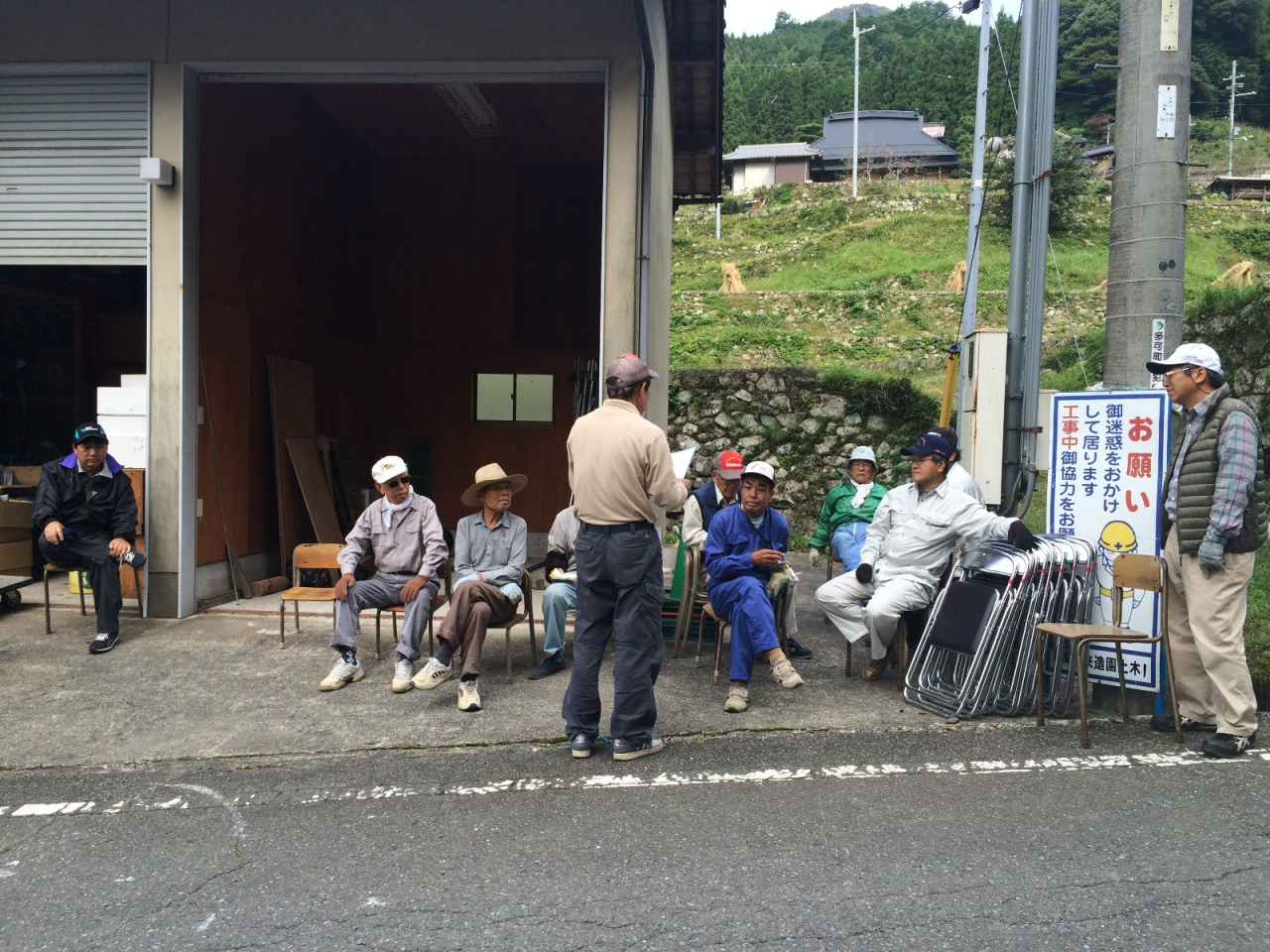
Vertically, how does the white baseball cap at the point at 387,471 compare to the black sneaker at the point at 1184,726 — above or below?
above

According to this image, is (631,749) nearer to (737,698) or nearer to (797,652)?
(737,698)

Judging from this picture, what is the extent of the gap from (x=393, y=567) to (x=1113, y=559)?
4.09 metres

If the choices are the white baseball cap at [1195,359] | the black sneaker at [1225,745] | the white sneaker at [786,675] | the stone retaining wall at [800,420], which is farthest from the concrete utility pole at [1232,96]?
the white sneaker at [786,675]

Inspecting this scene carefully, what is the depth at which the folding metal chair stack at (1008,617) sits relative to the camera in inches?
191

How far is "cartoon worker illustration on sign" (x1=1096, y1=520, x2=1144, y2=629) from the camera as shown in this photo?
486cm

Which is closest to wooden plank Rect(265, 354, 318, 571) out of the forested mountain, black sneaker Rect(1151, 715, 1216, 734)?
black sneaker Rect(1151, 715, 1216, 734)

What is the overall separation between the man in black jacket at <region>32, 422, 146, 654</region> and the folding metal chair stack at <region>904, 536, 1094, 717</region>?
5149 millimetres

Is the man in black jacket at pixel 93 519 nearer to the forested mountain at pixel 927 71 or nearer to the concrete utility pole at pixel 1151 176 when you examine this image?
the concrete utility pole at pixel 1151 176

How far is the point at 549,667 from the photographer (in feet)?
18.8

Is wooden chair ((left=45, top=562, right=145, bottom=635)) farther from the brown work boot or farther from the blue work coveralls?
the brown work boot

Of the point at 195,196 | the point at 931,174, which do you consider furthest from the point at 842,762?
the point at 931,174

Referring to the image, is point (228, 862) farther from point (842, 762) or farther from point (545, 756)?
point (842, 762)

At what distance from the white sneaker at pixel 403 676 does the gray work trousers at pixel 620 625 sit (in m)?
1.41

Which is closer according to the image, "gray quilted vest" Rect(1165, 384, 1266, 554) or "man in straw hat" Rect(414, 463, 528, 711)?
"gray quilted vest" Rect(1165, 384, 1266, 554)
